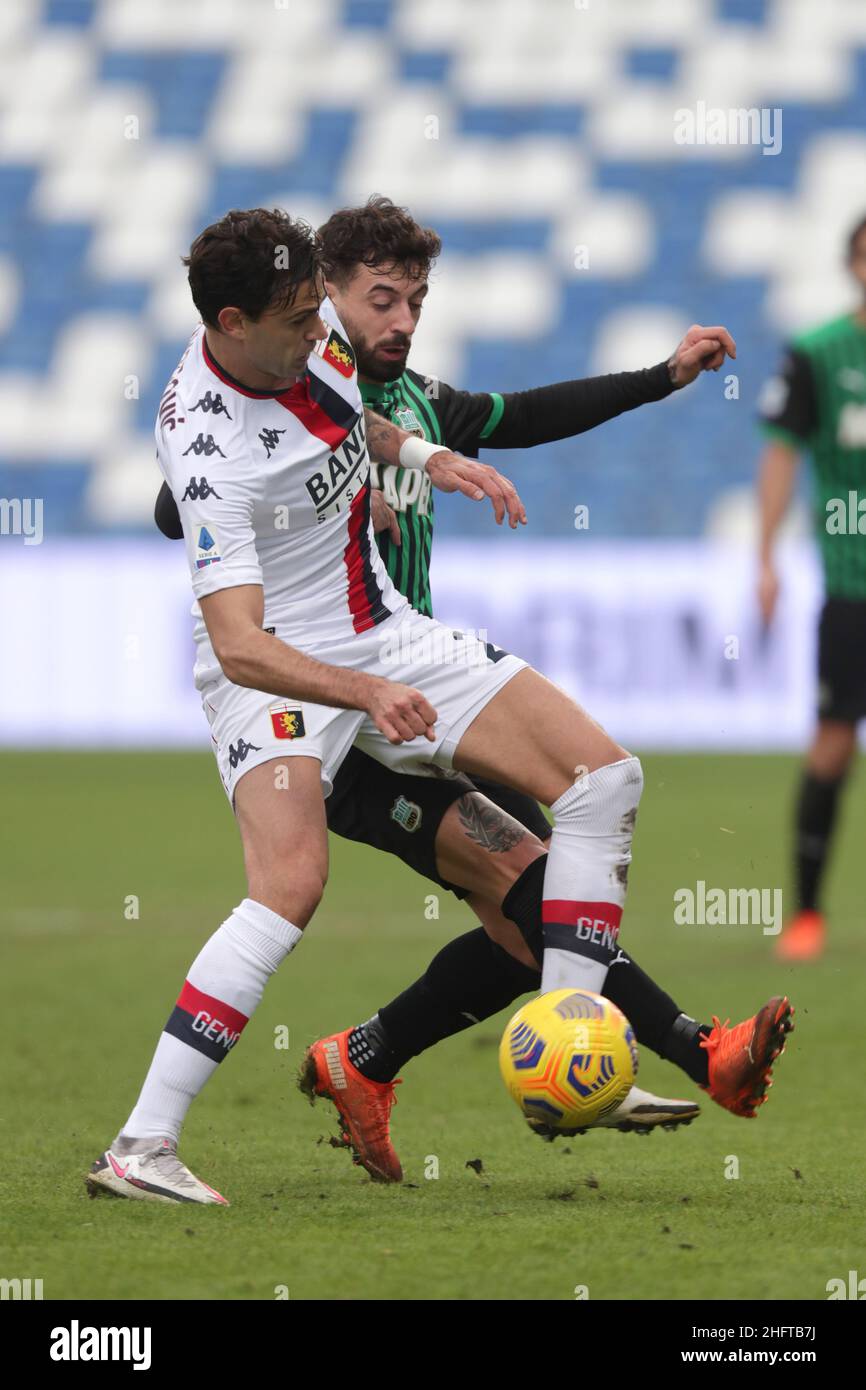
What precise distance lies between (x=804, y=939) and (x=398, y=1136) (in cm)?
280

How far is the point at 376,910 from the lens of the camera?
29.2 ft

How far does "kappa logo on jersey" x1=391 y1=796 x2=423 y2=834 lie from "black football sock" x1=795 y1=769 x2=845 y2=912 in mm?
3398

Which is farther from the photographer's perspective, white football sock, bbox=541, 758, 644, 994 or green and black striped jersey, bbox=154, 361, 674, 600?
green and black striped jersey, bbox=154, 361, 674, 600

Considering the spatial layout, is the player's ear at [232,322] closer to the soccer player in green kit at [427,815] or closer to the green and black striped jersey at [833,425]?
the soccer player in green kit at [427,815]

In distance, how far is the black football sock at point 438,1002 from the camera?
4371mm


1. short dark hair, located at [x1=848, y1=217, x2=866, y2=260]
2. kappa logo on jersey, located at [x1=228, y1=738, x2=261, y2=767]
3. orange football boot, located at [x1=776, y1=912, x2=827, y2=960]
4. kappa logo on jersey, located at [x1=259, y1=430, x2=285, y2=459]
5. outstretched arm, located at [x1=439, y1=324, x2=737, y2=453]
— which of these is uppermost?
short dark hair, located at [x1=848, y1=217, x2=866, y2=260]

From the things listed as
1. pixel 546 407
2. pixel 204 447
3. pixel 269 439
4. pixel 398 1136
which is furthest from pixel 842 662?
pixel 204 447

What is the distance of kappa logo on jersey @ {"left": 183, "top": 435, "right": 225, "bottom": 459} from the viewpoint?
384cm

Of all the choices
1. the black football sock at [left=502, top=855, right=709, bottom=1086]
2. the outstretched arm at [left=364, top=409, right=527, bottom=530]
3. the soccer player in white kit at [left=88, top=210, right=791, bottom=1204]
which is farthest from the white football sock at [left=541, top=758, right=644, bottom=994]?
the outstretched arm at [left=364, top=409, right=527, bottom=530]

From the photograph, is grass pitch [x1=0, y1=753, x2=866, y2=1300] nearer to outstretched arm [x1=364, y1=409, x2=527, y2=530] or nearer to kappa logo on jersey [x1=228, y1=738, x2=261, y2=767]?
kappa logo on jersey [x1=228, y1=738, x2=261, y2=767]

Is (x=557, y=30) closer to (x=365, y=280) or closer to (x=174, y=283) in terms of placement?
(x=174, y=283)

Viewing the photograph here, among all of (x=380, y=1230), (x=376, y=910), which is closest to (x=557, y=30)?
(x=376, y=910)

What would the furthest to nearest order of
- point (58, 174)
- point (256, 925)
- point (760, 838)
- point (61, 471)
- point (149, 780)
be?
point (58, 174) < point (61, 471) < point (149, 780) < point (760, 838) < point (256, 925)
